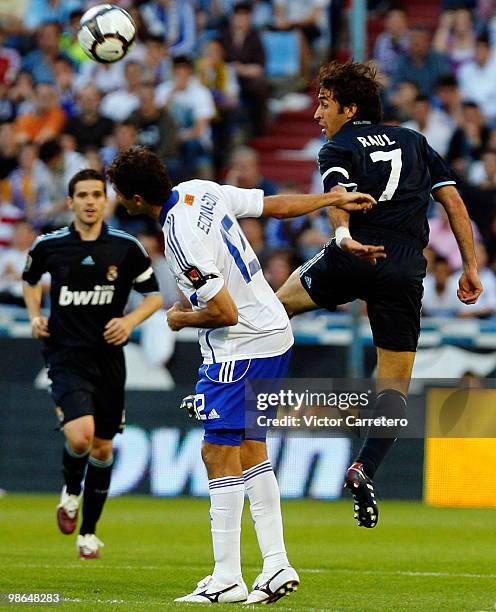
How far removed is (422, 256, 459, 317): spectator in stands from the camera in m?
15.4

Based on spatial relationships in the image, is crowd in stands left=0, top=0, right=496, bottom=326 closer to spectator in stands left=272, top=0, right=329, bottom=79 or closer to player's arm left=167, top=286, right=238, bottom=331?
spectator in stands left=272, top=0, right=329, bottom=79

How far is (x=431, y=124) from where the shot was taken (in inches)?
695

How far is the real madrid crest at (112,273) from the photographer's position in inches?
420

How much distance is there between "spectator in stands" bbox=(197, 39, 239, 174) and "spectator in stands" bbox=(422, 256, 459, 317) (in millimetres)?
4588

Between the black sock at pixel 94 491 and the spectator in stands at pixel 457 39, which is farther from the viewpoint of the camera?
the spectator in stands at pixel 457 39

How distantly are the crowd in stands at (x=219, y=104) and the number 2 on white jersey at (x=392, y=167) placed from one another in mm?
7065

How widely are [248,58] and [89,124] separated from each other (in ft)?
7.91

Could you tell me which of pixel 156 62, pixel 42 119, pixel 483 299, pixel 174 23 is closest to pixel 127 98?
pixel 156 62

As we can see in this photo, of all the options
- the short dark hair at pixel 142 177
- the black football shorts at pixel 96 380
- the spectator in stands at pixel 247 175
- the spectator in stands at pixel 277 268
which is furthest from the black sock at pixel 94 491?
the spectator in stands at pixel 247 175

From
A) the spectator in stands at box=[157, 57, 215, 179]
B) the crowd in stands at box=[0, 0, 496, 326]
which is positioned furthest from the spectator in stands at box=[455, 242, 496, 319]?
the spectator in stands at box=[157, 57, 215, 179]

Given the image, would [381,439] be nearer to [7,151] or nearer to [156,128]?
[156,128]

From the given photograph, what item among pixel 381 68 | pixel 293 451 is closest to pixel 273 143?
pixel 381 68

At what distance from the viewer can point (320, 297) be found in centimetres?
873

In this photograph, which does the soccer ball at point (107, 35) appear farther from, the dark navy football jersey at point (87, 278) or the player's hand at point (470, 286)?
the player's hand at point (470, 286)
